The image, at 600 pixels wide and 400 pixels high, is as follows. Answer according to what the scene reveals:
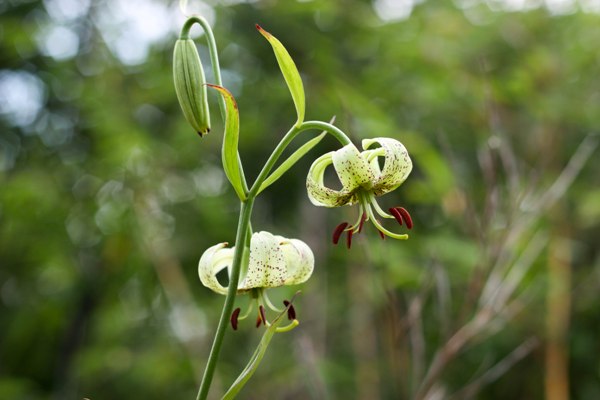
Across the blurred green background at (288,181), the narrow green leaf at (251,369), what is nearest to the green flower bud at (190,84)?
the narrow green leaf at (251,369)

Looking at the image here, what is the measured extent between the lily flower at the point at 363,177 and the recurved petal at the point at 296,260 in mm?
47

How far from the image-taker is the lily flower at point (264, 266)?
640 mm

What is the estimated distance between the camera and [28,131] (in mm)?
2510

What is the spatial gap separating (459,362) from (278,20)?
54.7 inches

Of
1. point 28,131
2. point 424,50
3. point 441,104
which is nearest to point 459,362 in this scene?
point 441,104

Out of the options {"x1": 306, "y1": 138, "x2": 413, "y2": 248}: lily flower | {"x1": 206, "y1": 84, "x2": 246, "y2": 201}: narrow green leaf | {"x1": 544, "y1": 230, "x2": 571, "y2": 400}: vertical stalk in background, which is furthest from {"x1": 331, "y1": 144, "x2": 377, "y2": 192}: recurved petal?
{"x1": 544, "y1": 230, "x2": 571, "y2": 400}: vertical stalk in background

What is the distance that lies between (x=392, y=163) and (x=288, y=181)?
2048 mm

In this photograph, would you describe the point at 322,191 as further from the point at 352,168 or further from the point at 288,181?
the point at 288,181

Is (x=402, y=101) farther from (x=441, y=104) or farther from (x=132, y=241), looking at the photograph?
(x=132, y=241)

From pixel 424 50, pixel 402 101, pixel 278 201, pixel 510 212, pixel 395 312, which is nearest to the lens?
pixel 395 312

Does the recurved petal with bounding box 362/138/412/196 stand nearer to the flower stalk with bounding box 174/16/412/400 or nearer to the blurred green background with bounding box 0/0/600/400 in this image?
the flower stalk with bounding box 174/16/412/400

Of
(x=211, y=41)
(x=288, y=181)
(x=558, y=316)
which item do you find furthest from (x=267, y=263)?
(x=288, y=181)

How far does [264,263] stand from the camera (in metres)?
0.64

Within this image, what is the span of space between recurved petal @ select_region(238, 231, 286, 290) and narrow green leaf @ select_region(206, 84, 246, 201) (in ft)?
0.23
